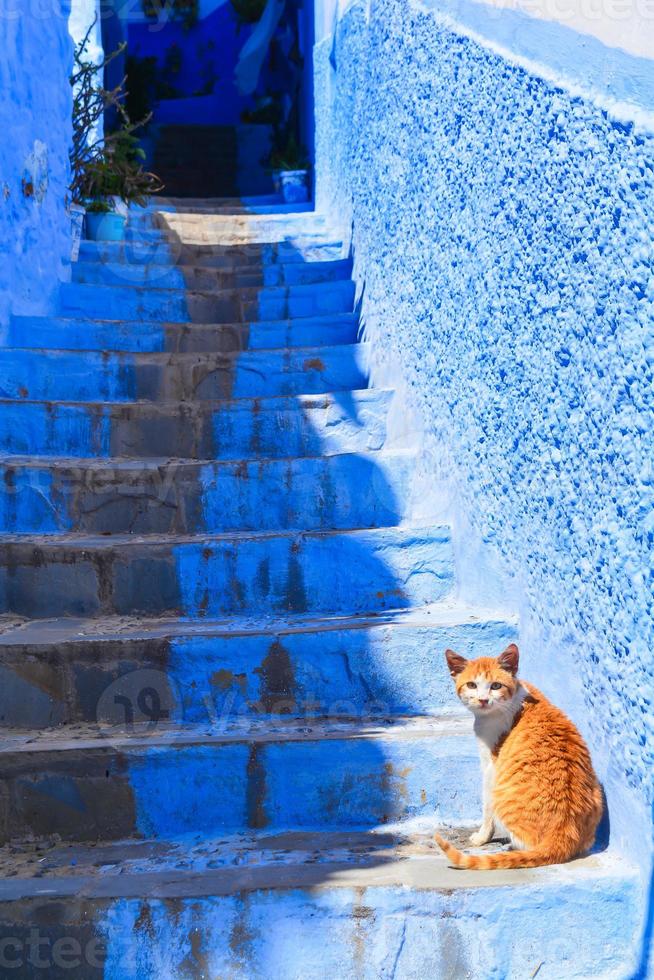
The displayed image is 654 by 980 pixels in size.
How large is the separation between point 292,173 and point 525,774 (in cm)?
668

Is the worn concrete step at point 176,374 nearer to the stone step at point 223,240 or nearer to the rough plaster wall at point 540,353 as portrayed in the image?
the rough plaster wall at point 540,353

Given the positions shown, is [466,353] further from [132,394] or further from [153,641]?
[132,394]

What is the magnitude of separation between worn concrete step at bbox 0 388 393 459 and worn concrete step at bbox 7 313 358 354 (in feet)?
2.43

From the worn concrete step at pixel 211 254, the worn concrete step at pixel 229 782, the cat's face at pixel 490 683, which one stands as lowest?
the worn concrete step at pixel 229 782

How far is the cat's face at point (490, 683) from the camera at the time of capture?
245 cm

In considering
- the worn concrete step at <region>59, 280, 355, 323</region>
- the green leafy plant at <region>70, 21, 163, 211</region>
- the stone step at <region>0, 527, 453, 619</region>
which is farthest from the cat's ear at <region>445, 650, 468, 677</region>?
the green leafy plant at <region>70, 21, 163, 211</region>

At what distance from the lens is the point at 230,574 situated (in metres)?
3.25

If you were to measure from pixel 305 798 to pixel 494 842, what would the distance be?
1.61 ft

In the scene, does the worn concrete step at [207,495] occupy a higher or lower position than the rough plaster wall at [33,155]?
lower

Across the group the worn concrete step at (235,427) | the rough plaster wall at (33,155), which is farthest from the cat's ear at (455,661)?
the rough plaster wall at (33,155)

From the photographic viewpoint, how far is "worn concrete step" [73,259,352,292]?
215 inches

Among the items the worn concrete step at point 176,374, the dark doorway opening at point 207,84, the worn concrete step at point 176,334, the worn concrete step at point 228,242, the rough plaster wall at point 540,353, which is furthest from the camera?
the dark doorway opening at point 207,84

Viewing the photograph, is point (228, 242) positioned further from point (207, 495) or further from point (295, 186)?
point (207, 495)

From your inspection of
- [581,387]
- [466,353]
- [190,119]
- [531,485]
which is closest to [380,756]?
[531,485]
